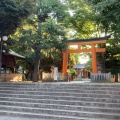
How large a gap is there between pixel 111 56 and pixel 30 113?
15.6 m

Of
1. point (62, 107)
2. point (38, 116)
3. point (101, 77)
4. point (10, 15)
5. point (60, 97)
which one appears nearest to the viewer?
point (38, 116)

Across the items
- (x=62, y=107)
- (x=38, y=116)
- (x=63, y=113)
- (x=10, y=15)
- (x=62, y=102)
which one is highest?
(x=10, y=15)

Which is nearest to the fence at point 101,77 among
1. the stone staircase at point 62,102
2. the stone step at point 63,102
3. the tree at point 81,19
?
the tree at point 81,19

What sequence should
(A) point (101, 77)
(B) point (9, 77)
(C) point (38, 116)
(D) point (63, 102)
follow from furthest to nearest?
(B) point (9, 77)
(A) point (101, 77)
(D) point (63, 102)
(C) point (38, 116)

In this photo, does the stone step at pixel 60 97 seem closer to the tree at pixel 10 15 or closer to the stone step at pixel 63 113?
the stone step at pixel 63 113

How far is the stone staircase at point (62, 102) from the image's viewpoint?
7.81 meters

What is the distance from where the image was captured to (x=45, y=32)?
1597 centimetres

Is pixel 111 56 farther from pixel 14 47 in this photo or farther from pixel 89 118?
pixel 89 118

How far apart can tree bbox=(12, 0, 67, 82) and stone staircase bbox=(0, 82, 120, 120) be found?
17.6 ft

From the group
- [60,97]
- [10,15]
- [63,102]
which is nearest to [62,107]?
[63,102]

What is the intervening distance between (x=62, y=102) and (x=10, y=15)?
736 centimetres

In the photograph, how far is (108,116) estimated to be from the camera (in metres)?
7.39

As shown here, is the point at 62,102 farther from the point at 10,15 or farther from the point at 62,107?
the point at 10,15

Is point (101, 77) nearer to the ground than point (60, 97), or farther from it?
farther from it
